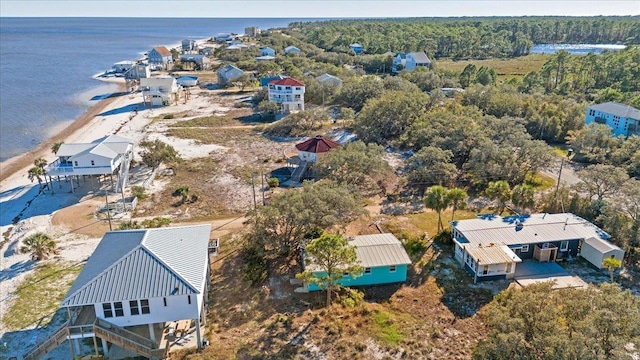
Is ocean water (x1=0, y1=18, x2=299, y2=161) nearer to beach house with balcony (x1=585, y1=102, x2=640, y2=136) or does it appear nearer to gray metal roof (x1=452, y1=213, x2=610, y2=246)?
gray metal roof (x1=452, y1=213, x2=610, y2=246)

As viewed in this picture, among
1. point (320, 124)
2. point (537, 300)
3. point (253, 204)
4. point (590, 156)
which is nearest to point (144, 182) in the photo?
point (253, 204)

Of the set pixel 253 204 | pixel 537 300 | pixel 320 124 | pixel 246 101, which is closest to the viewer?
pixel 537 300

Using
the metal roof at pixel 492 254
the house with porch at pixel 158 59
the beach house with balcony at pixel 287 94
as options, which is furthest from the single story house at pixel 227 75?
the metal roof at pixel 492 254

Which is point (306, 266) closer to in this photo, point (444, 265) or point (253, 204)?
point (444, 265)

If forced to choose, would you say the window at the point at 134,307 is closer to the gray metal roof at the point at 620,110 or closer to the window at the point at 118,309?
the window at the point at 118,309

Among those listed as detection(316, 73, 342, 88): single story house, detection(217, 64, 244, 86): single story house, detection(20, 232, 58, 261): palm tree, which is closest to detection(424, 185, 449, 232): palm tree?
detection(20, 232, 58, 261): palm tree

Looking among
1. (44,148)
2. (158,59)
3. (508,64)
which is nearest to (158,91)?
(44,148)

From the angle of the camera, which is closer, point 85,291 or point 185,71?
point 85,291

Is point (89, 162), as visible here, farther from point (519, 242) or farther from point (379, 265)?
point (519, 242)
